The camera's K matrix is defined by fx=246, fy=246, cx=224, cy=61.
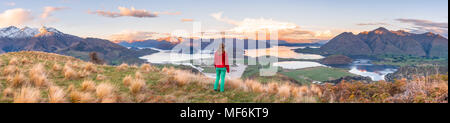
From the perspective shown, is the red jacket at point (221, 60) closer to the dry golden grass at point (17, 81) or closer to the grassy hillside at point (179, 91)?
the grassy hillside at point (179, 91)

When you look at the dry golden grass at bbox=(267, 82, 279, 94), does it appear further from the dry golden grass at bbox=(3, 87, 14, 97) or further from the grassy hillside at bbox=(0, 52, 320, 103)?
the dry golden grass at bbox=(3, 87, 14, 97)

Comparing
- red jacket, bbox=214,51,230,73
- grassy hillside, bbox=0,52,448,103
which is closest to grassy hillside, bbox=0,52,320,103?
grassy hillside, bbox=0,52,448,103

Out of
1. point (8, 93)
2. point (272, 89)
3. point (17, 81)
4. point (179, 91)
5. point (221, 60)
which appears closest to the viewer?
point (8, 93)

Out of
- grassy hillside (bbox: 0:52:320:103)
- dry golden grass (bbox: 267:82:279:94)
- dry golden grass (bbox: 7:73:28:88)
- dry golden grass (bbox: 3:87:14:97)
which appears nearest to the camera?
grassy hillside (bbox: 0:52:320:103)

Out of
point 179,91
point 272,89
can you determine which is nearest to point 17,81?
point 179,91

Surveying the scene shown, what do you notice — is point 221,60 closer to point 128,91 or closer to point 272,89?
point 272,89

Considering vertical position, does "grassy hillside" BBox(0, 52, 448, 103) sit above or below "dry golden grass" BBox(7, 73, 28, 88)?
below

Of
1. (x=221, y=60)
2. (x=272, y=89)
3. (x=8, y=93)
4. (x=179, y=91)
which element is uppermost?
(x=221, y=60)

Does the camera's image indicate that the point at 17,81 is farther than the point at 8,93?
Yes

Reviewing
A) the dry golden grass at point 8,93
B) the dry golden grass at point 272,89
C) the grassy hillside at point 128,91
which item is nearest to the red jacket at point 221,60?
the grassy hillside at point 128,91

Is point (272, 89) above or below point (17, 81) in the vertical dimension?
below
